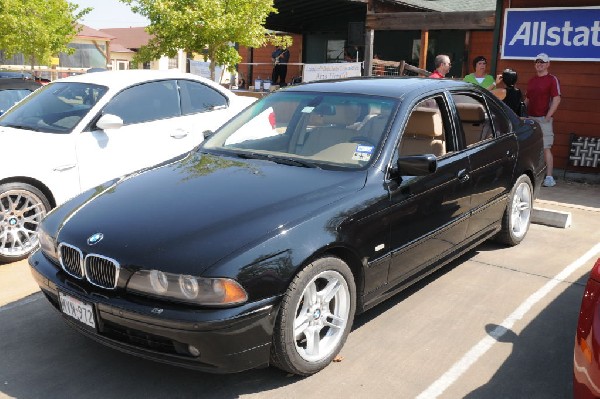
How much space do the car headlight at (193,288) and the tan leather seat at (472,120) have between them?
2612mm

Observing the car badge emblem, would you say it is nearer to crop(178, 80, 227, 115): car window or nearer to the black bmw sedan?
the black bmw sedan

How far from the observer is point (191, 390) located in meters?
3.25

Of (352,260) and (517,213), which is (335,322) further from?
(517,213)

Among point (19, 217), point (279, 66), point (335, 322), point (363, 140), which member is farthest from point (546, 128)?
point (279, 66)

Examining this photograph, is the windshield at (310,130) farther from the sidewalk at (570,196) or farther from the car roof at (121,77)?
the sidewalk at (570,196)

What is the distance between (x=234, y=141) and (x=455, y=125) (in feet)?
5.57

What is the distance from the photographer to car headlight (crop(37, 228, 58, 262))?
3.43 meters

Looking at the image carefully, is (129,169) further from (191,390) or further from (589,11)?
(589,11)

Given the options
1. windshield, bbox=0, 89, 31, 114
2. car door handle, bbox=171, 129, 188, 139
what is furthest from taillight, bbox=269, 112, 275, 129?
windshield, bbox=0, 89, 31, 114

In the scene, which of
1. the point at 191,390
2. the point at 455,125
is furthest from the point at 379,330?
the point at 455,125

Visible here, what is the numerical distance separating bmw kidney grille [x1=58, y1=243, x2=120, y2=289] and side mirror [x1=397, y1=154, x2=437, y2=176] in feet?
6.04

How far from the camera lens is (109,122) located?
5.58 meters

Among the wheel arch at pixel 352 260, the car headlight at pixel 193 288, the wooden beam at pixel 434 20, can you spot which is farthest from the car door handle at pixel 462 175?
the wooden beam at pixel 434 20

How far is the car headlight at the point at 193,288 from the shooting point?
113 inches
